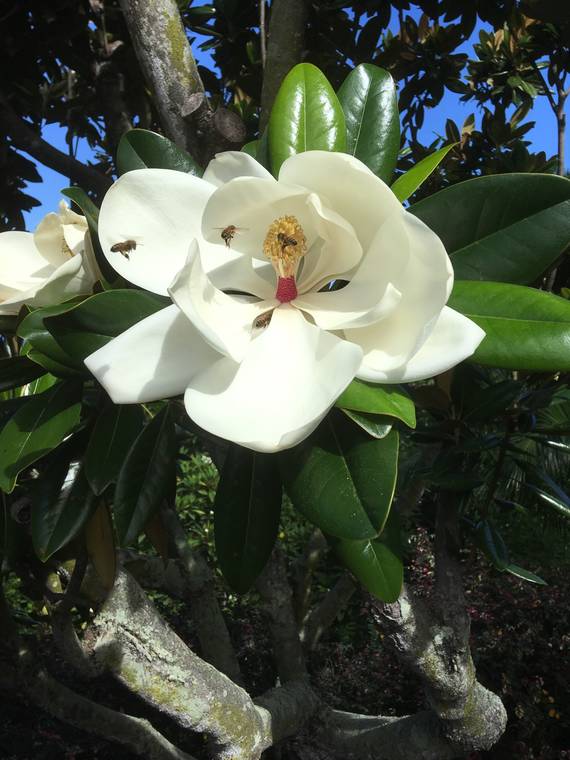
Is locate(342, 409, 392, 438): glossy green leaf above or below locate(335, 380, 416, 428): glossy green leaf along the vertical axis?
below

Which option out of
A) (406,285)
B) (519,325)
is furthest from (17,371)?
(519,325)

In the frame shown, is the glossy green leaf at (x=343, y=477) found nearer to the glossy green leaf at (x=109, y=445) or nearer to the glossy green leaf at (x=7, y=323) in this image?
the glossy green leaf at (x=109, y=445)

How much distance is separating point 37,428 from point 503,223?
0.73 m

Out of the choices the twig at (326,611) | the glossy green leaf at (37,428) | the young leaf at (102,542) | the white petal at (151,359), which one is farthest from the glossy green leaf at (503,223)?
the twig at (326,611)

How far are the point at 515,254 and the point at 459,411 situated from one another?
583 millimetres

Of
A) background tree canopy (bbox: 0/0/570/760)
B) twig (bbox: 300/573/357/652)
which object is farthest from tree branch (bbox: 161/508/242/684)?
twig (bbox: 300/573/357/652)

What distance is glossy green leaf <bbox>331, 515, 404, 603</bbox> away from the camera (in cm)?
86

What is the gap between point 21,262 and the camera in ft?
3.39

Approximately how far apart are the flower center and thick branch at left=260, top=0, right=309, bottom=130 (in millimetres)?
781

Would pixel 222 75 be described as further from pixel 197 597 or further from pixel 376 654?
pixel 376 654

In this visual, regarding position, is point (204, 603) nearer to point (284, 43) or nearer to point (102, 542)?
point (102, 542)

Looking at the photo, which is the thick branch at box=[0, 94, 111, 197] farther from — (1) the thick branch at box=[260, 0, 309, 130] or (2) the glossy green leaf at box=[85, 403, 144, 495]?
(2) the glossy green leaf at box=[85, 403, 144, 495]

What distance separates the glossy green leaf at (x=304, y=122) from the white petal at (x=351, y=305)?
199 millimetres

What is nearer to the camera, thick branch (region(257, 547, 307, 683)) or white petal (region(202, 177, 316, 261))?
white petal (region(202, 177, 316, 261))
